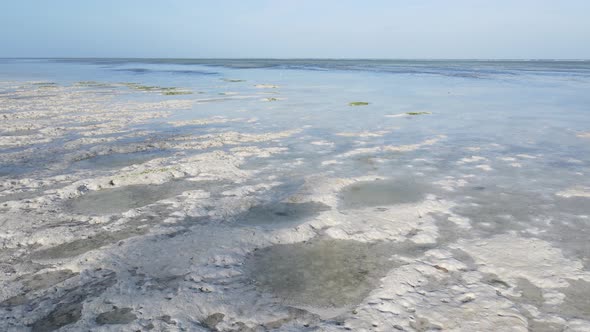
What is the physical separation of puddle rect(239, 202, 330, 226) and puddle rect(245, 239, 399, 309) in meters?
0.75

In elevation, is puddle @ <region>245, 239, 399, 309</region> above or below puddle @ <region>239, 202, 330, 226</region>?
below

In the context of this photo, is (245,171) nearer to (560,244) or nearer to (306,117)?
(560,244)

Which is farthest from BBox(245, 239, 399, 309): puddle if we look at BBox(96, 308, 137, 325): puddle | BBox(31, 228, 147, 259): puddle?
BBox(31, 228, 147, 259): puddle

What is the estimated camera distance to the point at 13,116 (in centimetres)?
1441

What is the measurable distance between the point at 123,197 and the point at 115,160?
255cm

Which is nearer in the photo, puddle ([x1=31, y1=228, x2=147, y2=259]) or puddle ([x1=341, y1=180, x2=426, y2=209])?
puddle ([x1=31, y1=228, x2=147, y2=259])

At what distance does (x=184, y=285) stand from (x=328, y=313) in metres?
1.31

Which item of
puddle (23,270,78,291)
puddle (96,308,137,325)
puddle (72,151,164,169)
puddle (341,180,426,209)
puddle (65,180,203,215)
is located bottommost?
puddle (23,270,78,291)

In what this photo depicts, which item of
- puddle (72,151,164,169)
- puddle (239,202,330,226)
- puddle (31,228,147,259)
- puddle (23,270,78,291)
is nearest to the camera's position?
puddle (23,270,78,291)

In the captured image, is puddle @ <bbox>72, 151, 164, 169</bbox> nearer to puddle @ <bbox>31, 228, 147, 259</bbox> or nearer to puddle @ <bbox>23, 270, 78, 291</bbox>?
puddle @ <bbox>31, 228, 147, 259</bbox>

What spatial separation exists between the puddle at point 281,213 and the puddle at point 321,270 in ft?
2.46

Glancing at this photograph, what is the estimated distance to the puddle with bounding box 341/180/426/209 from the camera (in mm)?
6133

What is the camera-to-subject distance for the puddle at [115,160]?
26.6ft

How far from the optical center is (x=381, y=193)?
652cm
